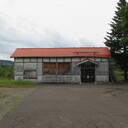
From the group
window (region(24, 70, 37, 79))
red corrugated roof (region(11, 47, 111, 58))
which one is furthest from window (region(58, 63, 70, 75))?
window (region(24, 70, 37, 79))

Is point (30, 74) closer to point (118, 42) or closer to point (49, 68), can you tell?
point (49, 68)

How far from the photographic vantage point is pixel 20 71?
2211 centimetres

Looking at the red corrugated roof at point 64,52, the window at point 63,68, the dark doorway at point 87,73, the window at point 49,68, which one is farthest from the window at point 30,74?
the dark doorway at point 87,73

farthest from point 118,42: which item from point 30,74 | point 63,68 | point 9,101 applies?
point 9,101

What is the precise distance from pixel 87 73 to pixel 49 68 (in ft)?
17.3

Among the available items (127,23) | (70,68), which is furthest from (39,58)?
(127,23)

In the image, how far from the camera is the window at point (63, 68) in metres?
21.6

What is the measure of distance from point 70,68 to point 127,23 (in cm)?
939

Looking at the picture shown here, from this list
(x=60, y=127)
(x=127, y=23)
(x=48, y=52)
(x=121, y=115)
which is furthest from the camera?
(x=48, y=52)

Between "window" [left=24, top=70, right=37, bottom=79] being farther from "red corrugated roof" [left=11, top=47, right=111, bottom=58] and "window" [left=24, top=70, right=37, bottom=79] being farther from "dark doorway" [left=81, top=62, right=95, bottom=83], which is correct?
"dark doorway" [left=81, top=62, right=95, bottom=83]

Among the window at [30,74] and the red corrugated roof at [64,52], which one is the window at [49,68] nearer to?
the red corrugated roof at [64,52]

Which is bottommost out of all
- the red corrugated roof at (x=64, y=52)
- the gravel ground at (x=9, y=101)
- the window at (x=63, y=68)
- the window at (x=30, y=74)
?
the gravel ground at (x=9, y=101)

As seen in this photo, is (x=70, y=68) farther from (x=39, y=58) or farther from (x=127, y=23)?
(x=127, y=23)

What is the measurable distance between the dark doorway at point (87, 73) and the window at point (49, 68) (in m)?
3.99
